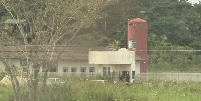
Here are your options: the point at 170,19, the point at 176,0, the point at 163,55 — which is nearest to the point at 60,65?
the point at 163,55

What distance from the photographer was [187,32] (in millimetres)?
28750

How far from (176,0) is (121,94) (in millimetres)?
25411

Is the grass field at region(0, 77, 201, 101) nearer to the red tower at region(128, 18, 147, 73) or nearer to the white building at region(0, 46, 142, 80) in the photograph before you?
the white building at region(0, 46, 142, 80)

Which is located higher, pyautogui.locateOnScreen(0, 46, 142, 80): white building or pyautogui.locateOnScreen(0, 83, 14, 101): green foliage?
pyautogui.locateOnScreen(0, 46, 142, 80): white building

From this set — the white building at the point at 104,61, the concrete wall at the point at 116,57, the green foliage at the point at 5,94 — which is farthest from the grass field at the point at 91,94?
the concrete wall at the point at 116,57

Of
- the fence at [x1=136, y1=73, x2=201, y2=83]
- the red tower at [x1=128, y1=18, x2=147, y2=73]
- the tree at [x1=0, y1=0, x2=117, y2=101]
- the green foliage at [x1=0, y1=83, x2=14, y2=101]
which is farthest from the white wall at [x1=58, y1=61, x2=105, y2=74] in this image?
the tree at [x1=0, y1=0, x2=117, y2=101]

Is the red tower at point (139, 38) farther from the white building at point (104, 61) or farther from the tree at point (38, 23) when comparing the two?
the tree at point (38, 23)

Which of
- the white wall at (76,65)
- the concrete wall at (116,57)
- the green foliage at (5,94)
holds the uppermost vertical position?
the concrete wall at (116,57)

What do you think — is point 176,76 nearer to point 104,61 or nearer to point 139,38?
point 104,61

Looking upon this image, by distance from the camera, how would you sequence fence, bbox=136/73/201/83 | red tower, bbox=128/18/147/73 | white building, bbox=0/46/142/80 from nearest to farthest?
fence, bbox=136/73/201/83, white building, bbox=0/46/142/80, red tower, bbox=128/18/147/73

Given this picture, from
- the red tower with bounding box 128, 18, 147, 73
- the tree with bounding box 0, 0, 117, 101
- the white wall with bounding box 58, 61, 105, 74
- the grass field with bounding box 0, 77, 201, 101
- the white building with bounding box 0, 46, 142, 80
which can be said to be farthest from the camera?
the white wall with bounding box 58, 61, 105, 74

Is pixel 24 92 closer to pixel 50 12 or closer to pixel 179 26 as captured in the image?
pixel 50 12

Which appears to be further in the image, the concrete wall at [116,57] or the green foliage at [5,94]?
the concrete wall at [116,57]

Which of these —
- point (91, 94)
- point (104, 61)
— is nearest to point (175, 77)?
point (104, 61)
